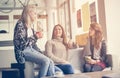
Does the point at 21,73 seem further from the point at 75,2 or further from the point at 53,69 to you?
the point at 75,2

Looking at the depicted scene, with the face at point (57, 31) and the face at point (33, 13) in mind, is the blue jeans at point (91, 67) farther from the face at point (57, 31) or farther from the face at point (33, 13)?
the face at point (33, 13)

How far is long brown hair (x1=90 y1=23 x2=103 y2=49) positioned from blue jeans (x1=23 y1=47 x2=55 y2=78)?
1.91 ft

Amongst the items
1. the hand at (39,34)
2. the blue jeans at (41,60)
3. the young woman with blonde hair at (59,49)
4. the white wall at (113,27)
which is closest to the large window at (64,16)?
the young woman with blonde hair at (59,49)

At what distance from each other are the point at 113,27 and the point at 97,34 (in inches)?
8.8

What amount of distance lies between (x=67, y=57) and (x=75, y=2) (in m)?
0.63

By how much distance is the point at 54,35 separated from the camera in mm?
2547

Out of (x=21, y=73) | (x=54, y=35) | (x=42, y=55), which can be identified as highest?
(x=54, y=35)

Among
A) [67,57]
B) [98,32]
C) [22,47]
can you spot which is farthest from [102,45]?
[22,47]

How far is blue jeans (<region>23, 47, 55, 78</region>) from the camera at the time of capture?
2463 mm

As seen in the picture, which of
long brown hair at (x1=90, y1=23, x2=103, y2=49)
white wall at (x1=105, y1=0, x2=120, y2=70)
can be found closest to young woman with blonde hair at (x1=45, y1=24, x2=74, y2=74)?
long brown hair at (x1=90, y1=23, x2=103, y2=49)

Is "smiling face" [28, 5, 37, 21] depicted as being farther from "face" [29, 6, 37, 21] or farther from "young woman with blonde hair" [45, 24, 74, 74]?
"young woman with blonde hair" [45, 24, 74, 74]

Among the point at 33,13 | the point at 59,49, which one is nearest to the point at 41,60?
the point at 59,49

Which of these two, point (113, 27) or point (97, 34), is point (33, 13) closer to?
point (97, 34)

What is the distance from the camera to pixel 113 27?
2773 mm
